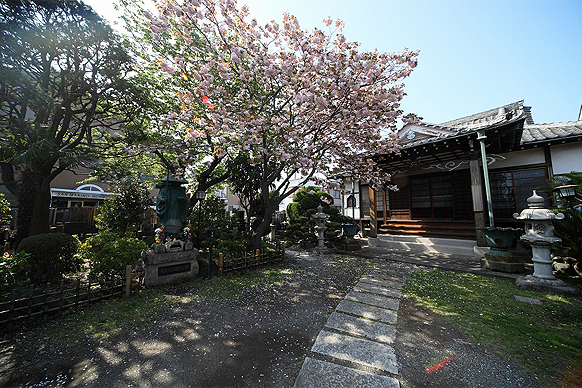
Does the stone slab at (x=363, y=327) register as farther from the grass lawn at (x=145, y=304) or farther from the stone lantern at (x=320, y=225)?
the stone lantern at (x=320, y=225)

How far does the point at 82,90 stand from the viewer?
6934mm

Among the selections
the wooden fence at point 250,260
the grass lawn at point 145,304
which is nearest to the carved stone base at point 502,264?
the grass lawn at point 145,304

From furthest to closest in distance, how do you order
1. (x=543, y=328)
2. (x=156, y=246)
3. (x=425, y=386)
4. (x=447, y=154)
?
(x=447, y=154), (x=156, y=246), (x=543, y=328), (x=425, y=386)

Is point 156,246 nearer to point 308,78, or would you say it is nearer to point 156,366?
point 156,366

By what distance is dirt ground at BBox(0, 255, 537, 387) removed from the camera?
249 cm

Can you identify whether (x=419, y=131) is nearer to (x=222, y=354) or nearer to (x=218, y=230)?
(x=218, y=230)

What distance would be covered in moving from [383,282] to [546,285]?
356cm

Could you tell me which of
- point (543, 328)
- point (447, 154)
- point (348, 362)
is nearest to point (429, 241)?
point (447, 154)

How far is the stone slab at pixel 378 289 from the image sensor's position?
5.22 m

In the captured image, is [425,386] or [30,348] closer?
[425,386]

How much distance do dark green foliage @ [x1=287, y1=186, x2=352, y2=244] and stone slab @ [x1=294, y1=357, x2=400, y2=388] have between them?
8.87 meters

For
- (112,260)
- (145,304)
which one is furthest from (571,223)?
(112,260)

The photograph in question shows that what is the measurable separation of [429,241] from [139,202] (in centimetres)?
1436

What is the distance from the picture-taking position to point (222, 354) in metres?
2.93
